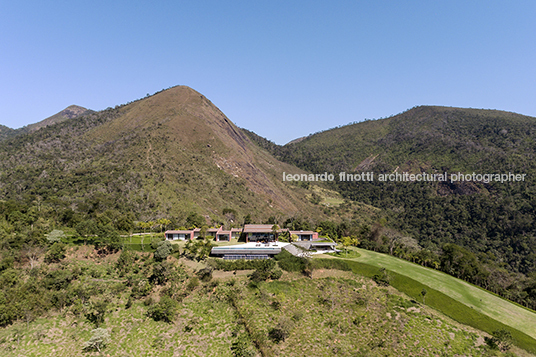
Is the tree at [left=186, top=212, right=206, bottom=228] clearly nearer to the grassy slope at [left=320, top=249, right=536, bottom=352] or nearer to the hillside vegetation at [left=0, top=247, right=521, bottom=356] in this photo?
the hillside vegetation at [left=0, top=247, right=521, bottom=356]

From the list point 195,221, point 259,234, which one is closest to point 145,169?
point 195,221

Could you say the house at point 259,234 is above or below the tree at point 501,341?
above

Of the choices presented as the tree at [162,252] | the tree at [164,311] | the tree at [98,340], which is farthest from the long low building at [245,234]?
the tree at [98,340]

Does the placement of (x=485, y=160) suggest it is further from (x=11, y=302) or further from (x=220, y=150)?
(x=11, y=302)

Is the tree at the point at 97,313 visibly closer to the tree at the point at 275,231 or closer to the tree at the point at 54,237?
the tree at the point at 54,237

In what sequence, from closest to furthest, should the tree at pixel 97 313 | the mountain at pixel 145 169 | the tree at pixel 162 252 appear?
1. the tree at pixel 97 313
2. the tree at pixel 162 252
3. the mountain at pixel 145 169

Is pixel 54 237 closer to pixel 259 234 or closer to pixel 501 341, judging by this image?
pixel 259 234

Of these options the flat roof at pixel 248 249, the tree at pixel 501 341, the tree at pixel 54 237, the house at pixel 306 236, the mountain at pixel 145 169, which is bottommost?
the tree at pixel 501 341
